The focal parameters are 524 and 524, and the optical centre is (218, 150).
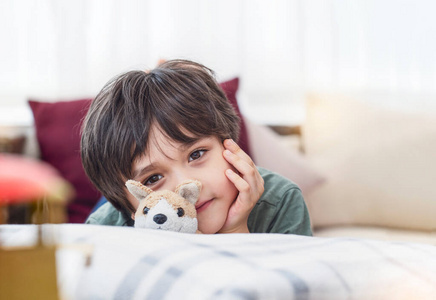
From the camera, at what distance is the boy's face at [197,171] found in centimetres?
82

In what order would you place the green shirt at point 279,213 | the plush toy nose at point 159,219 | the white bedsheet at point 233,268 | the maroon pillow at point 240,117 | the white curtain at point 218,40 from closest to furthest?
the white bedsheet at point 233,268 → the plush toy nose at point 159,219 → the green shirt at point 279,213 → the maroon pillow at point 240,117 → the white curtain at point 218,40

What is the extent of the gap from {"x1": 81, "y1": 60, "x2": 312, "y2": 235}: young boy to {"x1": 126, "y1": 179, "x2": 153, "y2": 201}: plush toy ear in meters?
0.05

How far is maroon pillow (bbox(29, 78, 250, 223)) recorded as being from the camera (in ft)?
5.41

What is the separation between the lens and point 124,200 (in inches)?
37.0

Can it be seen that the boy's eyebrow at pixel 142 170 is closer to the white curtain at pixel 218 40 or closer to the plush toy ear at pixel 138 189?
the plush toy ear at pixel 138 189

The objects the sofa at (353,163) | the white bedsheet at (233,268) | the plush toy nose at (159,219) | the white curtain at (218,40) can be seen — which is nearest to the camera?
the white bedsheet at (233,268)

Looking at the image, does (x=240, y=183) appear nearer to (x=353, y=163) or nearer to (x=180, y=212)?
Answer: (x=180, y=212)

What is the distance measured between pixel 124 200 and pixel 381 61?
1.61m

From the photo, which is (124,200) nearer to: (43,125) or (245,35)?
(43,125)

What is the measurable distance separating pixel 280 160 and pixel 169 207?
3.32ft

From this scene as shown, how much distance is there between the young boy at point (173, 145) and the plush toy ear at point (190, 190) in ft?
0.13

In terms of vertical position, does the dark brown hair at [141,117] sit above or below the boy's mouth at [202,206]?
above

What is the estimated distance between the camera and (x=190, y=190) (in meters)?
0.77

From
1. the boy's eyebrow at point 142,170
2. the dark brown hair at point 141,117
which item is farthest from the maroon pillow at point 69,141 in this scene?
the boy's eyebrow at point 142,170
